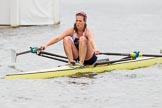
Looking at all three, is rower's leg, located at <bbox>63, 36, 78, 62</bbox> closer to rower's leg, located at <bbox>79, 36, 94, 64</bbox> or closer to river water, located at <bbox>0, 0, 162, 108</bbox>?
rower's leg, located at <bbox>79, 36, 94, 64</bbox>

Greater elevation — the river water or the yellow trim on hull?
the yellow trim on hull

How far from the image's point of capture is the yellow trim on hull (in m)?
11.1

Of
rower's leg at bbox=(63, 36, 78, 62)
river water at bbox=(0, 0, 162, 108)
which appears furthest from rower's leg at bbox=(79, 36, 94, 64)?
river water at bbox=(0, 0, 162, 108)

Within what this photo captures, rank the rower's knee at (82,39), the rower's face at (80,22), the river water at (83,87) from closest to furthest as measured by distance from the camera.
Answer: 1. the river water at (83,87)
2. the rower's face at (80,22)
3. the rower's knee at (82,39)

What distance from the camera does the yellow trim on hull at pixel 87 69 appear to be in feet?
36.4

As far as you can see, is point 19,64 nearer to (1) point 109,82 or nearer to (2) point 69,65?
(2) point 69,65

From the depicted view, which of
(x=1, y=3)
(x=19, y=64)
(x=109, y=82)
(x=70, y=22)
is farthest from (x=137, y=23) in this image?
(x=109, y=82)

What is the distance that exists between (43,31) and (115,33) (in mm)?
2812

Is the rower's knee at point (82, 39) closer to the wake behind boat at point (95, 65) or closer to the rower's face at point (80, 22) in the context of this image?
the rower's face at point (80, 22)

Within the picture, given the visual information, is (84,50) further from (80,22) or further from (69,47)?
(80,22)

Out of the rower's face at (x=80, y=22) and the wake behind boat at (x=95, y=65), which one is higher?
the rower's face at (x=80, y=22)

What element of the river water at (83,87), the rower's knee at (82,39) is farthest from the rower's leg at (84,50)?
the river water at (83,87)

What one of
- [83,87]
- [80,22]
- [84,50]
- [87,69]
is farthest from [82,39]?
[83,87]

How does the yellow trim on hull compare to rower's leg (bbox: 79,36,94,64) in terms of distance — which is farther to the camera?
rower's leg (bbox: 79,36,94,64)
